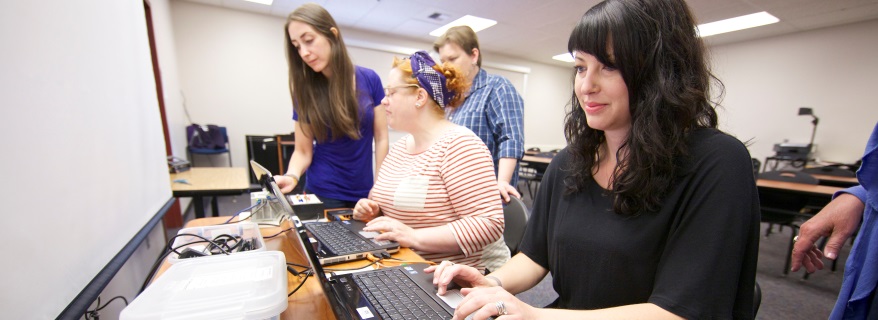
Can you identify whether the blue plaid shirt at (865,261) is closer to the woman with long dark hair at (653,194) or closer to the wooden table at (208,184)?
the woman with long dark hair at (653,194)

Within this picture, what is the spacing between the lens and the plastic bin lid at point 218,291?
0.52 m

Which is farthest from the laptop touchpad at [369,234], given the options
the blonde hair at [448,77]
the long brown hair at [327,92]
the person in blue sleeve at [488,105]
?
the person in blue sleeve at [488,105]

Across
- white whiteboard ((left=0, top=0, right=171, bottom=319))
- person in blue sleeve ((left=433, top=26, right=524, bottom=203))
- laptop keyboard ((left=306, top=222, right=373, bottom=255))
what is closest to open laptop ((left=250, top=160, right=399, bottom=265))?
laptop keyboard ((left=306, top=222, right=373, bottom=255))

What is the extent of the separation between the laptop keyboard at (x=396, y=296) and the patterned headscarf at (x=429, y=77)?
618mm

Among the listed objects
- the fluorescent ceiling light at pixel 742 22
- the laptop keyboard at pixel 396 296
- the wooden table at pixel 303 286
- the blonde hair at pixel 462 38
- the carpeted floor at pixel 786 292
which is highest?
the fluorescent ceiling light at pixel 742 22

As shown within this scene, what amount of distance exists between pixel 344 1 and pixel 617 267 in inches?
179

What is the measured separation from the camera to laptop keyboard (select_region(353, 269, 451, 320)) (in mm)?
662

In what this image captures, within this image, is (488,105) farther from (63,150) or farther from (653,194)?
(63,150)

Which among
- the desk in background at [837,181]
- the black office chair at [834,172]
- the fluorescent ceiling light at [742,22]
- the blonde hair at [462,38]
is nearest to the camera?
the blonde hair at [462,38]

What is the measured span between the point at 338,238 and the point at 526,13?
→ 440 cm

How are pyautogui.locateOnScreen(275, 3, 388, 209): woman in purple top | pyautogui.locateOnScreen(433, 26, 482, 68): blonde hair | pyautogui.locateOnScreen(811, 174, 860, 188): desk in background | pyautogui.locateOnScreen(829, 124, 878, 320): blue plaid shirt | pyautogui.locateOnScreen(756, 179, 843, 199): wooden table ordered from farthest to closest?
pyautogui.locateOnScreen(811, 174, 860, 188): desk in background, pyautogui.locateOnScreen(756, 179, 843, 199): wooden table, pyautogui.locateOnScreen(433, 26, 482, 68): blonde hair, pyautogui.locateOnScreen(275, 3, 388, 209): woman in purple top, pyautogui.locateOnScreen(829, 124, 878, 320): blue plaid shirt

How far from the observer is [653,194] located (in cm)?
69

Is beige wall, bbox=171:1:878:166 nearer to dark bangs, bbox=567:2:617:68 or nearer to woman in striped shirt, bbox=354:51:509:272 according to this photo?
woman in striped shirt, bbox=354:51:509:272

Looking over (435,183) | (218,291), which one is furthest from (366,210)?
(218,291)
